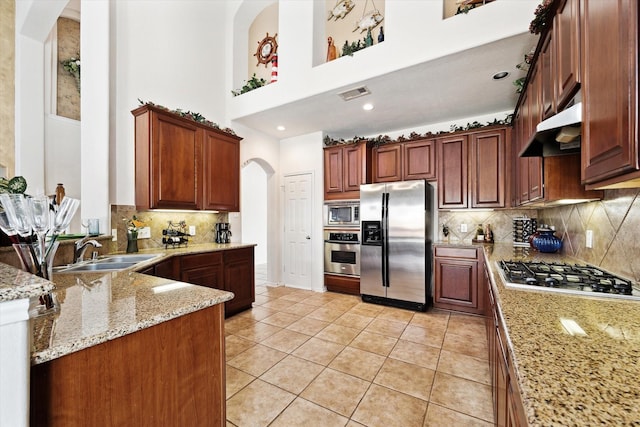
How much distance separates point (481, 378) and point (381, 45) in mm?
3144

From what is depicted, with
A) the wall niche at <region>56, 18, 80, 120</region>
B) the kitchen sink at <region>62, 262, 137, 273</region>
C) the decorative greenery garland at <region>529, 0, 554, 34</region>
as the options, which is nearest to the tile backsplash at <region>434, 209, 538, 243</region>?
the decorative greenery garland at <region>529, 0, 554, 34</region>

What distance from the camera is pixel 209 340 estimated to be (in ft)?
3.71

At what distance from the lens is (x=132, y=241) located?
2.79m

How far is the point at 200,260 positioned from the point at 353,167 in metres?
2.58

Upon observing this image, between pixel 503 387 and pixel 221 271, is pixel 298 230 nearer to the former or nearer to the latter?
pixel 221 271

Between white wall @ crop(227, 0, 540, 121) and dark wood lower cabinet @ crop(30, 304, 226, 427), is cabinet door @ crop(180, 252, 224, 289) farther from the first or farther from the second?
white wall @ crop(227, 0, 540, 121)

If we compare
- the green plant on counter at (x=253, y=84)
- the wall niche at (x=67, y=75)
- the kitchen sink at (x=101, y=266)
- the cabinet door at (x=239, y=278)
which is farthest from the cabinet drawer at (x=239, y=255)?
the wall niche at (x=67, y=75)

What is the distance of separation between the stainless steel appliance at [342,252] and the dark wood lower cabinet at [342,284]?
0.07 metres

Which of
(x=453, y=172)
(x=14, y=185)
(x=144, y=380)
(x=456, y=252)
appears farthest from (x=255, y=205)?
(x=144, y=380)

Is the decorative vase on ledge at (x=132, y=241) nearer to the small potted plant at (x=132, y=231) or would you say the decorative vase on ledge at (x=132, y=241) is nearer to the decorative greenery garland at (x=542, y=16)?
the small potted plant at (x=132, y=231)

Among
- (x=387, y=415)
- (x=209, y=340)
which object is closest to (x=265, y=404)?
(x=387, y=415)

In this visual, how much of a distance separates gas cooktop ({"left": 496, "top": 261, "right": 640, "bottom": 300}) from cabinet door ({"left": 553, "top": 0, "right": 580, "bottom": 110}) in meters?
0.89

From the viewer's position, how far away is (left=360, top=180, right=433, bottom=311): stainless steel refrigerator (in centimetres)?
347

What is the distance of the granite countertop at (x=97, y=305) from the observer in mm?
683
